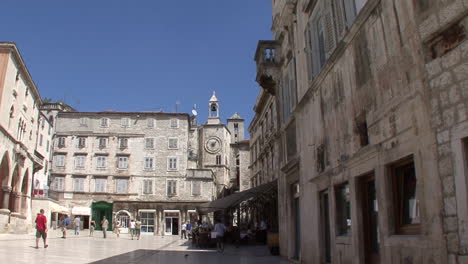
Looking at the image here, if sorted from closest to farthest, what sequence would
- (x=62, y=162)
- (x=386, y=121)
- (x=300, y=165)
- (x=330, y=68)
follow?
(x=386, y=121)
(x=330, y=68)
(x=300, y=165)
(x=62, y=162)

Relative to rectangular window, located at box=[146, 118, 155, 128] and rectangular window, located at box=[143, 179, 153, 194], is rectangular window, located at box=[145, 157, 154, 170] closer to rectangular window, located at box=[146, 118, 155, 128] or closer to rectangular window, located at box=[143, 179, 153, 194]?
rectangular window, located at box=[143, 179, 153, 194]

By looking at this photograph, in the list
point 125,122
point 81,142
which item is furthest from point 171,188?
point 81,142

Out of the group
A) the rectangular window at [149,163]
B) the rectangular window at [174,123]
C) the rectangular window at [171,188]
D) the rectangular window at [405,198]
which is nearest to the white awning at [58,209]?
the rectangular window at [149,163]

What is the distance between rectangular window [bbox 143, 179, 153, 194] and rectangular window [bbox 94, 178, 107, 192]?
4479mm

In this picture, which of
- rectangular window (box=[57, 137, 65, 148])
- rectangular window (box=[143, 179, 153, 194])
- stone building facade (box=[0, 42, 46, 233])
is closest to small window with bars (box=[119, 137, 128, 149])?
rectangular window (box=[143, 179, 153, 194])

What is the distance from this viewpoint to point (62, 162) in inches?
1966

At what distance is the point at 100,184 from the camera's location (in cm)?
4938

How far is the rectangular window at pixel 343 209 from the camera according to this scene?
8.73 metres

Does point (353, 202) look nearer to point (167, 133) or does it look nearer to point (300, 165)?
point (300, 165)

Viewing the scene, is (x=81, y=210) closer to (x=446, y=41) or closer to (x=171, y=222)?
(x=171, y=222)

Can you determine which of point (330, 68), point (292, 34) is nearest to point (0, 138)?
point (292, 34)

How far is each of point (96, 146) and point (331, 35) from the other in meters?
45.5

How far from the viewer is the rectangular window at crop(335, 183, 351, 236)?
8.73 meters

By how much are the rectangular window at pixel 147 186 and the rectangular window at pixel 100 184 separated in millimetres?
4479
